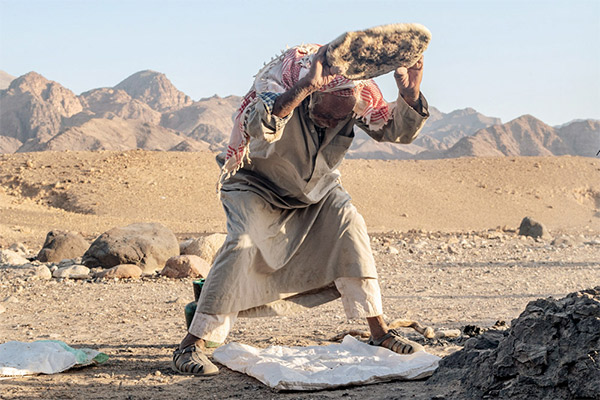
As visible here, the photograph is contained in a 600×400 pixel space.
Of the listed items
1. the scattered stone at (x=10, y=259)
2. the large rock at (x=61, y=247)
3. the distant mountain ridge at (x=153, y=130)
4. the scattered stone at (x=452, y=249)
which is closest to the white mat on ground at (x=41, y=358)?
the scattered stone at (x=10, y=259)

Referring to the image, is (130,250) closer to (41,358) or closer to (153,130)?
(41,358)

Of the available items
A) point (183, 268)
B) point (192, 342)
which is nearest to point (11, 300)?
point (183, 268)

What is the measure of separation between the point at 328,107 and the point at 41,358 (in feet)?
7.21

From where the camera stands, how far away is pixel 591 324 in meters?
2.98

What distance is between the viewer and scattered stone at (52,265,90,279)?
28.6ft

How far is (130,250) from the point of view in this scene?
9477mm

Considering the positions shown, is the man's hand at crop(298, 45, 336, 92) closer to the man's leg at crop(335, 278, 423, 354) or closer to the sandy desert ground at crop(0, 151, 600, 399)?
the man's leg at crop(335, 278, 423, 354)

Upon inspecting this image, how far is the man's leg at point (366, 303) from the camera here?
13.8 feet

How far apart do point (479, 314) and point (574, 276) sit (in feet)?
12.1

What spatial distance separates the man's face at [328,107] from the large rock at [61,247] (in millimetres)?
7714

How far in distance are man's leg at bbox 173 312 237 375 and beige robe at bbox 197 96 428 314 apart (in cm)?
15

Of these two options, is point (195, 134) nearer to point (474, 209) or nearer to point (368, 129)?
point (474, 209)

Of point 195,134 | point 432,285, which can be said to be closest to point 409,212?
point 432,285

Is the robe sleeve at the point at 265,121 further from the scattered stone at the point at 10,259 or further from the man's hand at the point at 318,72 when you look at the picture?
the scattered stone at the point at 10,259
